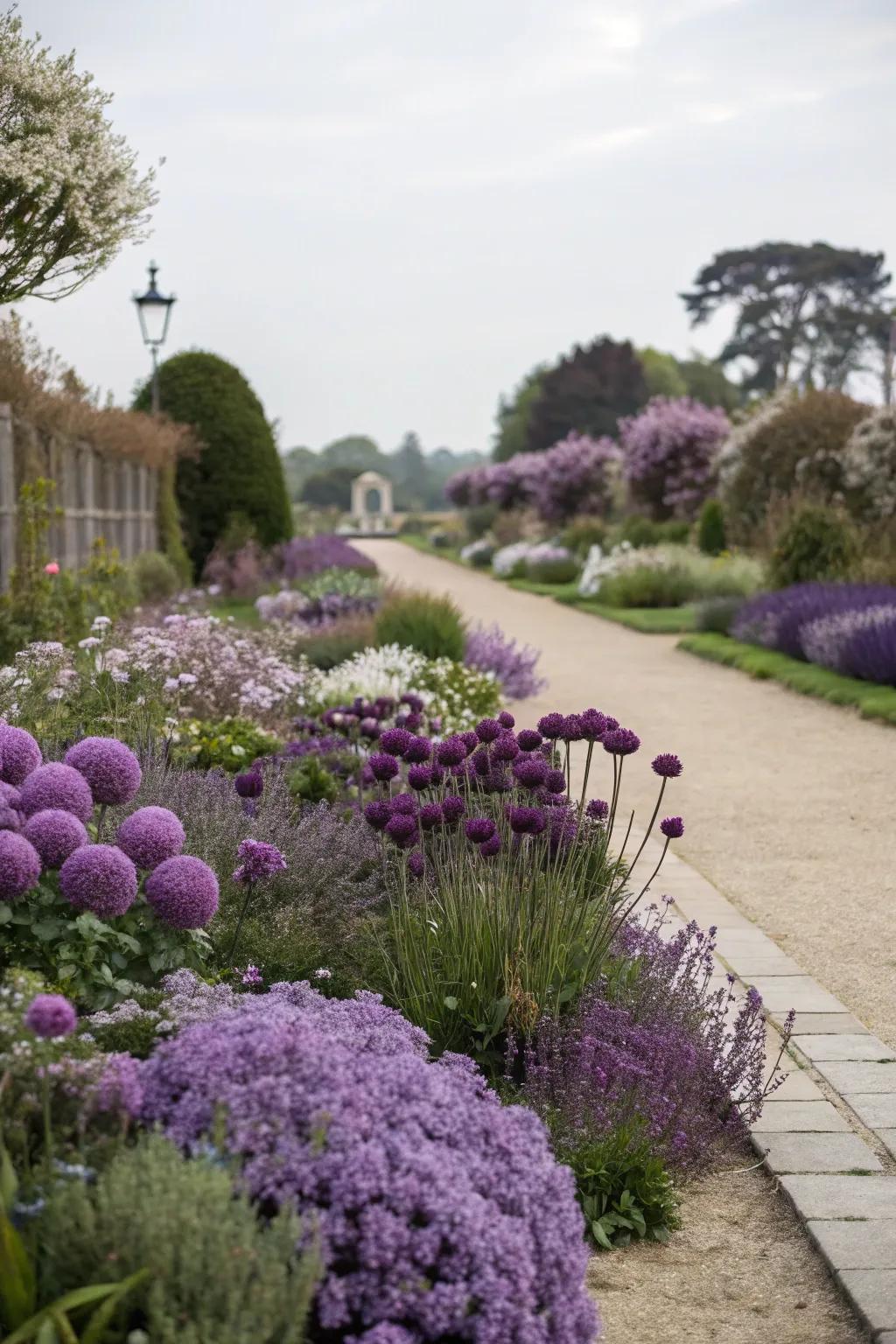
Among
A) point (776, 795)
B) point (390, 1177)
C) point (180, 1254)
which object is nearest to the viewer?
point (180, 1254)

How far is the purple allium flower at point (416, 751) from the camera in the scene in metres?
3.77

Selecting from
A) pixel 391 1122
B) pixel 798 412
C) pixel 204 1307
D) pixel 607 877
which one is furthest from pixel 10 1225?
pixel 798 412

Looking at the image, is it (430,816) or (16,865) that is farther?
(430,816)

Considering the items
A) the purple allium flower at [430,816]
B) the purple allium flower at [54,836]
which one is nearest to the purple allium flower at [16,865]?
the purple allium flower at [54,836]

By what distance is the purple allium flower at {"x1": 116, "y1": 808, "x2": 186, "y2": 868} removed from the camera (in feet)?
10.2

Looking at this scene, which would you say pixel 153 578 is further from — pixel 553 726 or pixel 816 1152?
pixel 816 1152

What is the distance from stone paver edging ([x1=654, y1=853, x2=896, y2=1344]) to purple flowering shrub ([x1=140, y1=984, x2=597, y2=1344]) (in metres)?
0.82

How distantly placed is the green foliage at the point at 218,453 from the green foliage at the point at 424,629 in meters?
10.0

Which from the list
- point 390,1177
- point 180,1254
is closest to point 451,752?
point 390,1177

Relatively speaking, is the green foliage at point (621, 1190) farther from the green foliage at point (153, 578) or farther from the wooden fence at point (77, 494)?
the green foliage at point (153, 578)

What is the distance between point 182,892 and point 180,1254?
102 cm

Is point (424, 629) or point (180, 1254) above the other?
point (424, 629)

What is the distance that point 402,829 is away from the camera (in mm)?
3529

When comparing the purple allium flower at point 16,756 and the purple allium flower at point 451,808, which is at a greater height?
the purple allium flower at point 16,756
